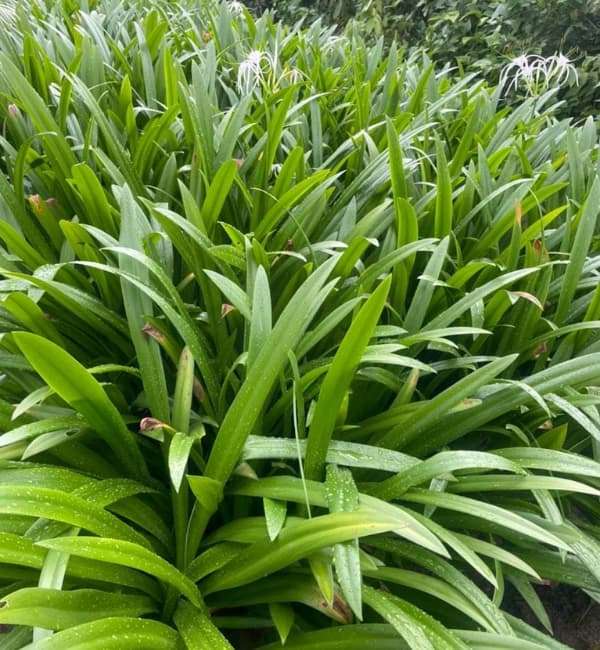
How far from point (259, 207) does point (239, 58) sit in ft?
5.35

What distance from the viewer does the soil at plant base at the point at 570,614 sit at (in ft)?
4.29

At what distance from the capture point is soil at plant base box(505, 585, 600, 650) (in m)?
1.31

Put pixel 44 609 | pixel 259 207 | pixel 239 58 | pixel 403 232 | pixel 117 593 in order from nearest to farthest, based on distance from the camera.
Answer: pixel 44 609
pixel 117 593
pixel 403 232
pixel 259 207
pixel 239 58

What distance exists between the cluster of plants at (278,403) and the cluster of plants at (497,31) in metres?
2.77

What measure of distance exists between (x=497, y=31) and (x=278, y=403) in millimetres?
4346

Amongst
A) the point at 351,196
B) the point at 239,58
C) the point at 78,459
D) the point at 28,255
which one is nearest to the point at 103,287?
the point at 28,255

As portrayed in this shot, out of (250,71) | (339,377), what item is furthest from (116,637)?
(250,71)

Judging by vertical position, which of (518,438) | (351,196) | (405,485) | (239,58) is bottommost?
(518,438)

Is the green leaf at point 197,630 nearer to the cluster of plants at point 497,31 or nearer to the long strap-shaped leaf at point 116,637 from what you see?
the long strap-shaped leaf at point 116,637

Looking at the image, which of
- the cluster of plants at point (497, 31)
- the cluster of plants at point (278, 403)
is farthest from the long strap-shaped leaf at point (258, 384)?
the cluster of plants at point (497, 31)

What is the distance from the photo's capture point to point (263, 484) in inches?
35.7

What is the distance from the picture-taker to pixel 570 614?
1.34m

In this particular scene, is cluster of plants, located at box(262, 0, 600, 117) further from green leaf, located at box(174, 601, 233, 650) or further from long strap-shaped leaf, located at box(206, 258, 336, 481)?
green leaf, located at box(174, 601, 233, 650)

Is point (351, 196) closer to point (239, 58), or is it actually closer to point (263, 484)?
point (263, 484)
